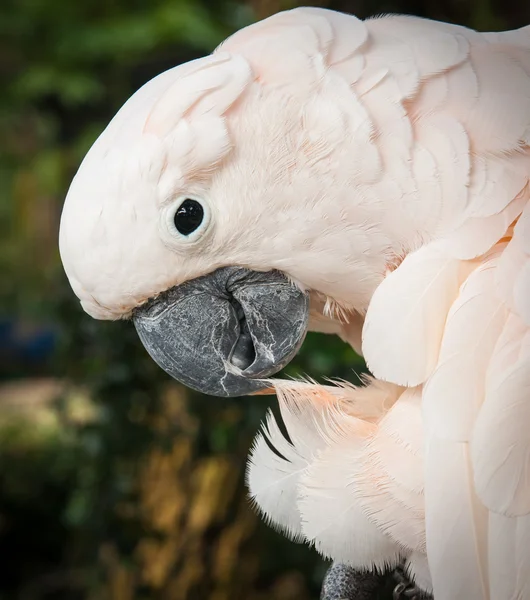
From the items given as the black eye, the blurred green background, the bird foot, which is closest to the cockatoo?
the black eye

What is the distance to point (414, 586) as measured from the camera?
142 cm

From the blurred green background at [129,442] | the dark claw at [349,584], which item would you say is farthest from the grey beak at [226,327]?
the blurred green background at [129,442]

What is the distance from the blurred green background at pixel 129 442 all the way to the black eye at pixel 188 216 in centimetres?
97

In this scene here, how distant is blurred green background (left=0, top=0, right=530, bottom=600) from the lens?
2.47 meters

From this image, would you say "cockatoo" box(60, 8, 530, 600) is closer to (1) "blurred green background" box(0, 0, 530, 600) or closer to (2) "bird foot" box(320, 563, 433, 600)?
(2) "bird foot" box(320, 563, 433, 600)

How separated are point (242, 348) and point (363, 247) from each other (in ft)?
0.87

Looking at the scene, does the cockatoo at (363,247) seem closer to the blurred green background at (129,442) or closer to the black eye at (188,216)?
the black eye at (188,216)

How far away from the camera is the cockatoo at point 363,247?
1130 mm

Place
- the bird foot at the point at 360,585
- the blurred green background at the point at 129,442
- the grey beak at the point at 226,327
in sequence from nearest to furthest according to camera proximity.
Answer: the grey beak at the point at 226,327, the bird foot at the point at 360,585, the blurred green background at the point at 129,442

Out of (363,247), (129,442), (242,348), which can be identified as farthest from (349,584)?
(129,442)

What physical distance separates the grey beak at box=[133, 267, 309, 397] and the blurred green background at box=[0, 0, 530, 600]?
0.78 m

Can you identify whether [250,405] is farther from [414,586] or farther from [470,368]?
[470,368]

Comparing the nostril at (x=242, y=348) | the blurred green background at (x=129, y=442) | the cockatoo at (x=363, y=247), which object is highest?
the cockatoo at (x=363, y=247)

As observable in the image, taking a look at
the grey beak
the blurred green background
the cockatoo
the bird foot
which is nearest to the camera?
the cockatoo
